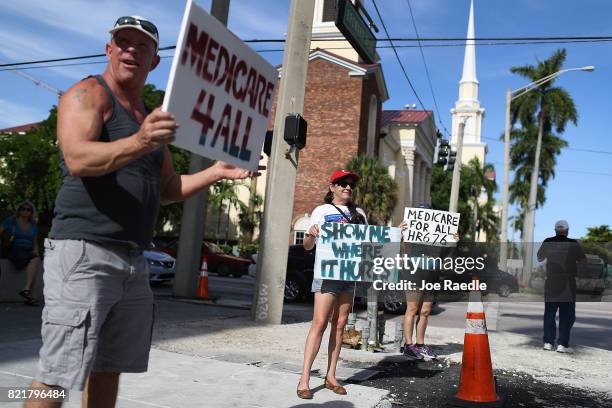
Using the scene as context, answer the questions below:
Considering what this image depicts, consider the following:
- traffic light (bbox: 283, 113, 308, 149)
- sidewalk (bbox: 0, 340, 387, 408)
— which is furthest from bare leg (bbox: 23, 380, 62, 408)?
traffic light (bbox: 283, 113, 308, 149)

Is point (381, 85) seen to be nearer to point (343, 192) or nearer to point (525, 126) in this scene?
point (525, 126)

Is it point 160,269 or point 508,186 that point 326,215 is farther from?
point 508,186

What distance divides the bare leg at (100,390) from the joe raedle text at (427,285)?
12.9 feet

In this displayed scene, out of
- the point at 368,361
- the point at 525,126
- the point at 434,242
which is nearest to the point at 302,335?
the point at 368,361

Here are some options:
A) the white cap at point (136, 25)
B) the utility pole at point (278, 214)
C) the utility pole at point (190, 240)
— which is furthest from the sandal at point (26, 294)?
the white cap at point (136, 25)

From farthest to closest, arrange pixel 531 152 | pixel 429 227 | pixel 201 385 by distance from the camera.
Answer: pixel 531 152
pixel 429 227
pixel 201 385

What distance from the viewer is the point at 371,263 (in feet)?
18.7

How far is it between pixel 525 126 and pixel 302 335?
136ft

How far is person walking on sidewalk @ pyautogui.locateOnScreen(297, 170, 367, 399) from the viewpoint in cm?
462

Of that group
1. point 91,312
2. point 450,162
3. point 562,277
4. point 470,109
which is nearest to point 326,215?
point 91,312

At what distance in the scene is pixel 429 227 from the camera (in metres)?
7.01

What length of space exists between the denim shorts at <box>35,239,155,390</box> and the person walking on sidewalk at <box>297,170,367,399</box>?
2.24 metres

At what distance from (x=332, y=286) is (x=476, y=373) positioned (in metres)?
1.46

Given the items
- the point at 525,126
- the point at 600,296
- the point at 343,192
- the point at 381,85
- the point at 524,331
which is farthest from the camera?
the point at 525,126
